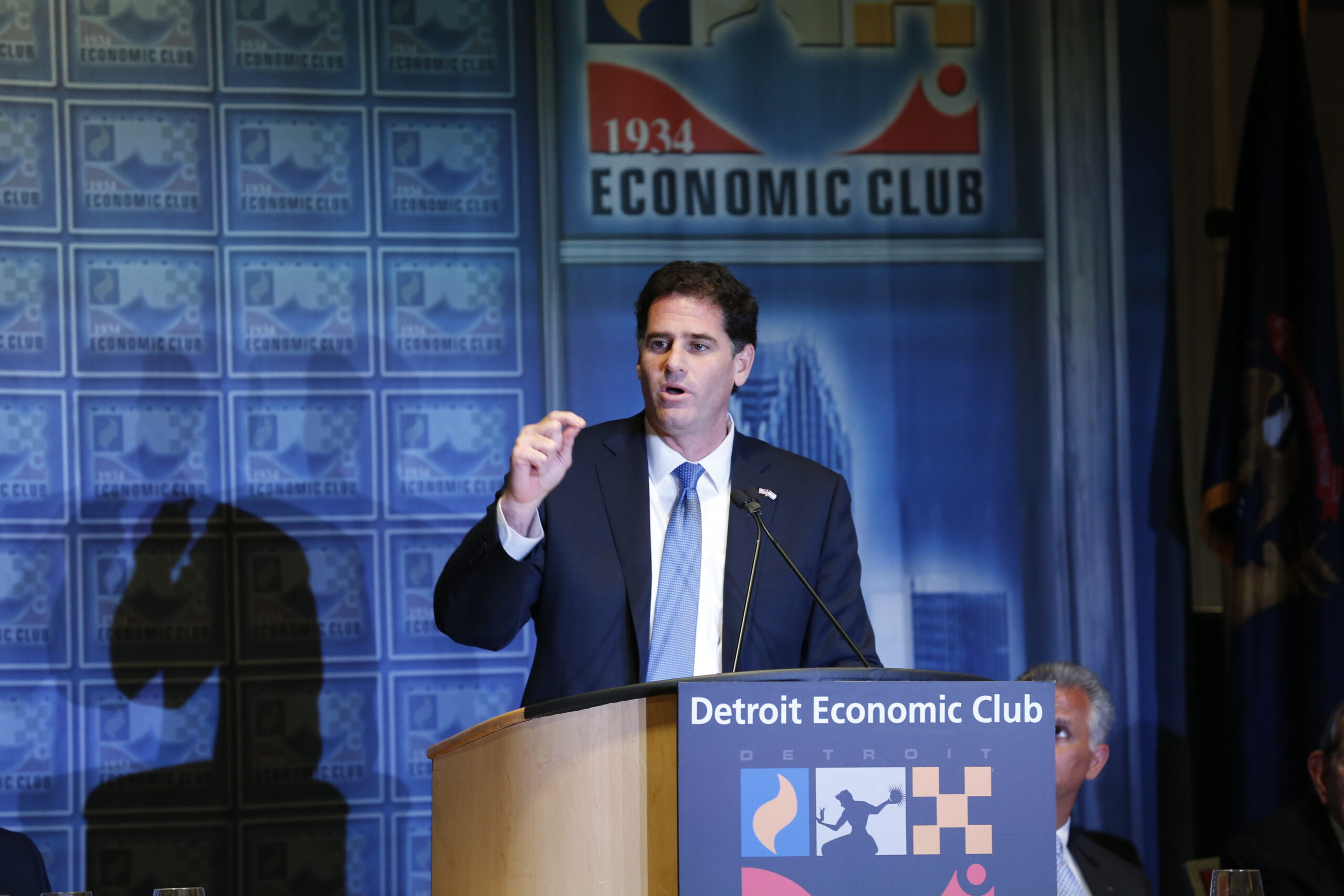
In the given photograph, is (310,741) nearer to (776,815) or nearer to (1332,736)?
(776,815)

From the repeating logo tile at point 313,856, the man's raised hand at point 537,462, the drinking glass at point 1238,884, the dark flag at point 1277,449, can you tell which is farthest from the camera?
the dark flag at point 1277,449

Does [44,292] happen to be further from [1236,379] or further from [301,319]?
[1236,379]

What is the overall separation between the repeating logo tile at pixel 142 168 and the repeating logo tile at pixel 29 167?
47 millimetres

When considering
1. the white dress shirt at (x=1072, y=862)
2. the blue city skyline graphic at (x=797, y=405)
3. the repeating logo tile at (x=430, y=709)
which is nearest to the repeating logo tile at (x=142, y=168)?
the repeating logo tile at (x=430, y=709)

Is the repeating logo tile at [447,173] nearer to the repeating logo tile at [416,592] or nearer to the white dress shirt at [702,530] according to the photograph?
the repeating logo tile at [416,592]

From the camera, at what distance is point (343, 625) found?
11.9 feet

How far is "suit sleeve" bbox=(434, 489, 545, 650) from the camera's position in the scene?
7.00ft

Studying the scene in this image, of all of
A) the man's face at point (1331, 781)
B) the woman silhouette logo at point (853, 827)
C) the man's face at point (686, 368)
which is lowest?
the man's face at point (1331, 781)

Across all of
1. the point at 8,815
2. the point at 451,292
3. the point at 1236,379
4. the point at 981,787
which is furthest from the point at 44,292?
the point at 1236,379

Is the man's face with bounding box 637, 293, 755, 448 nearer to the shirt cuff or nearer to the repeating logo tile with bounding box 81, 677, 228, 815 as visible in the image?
the shirt cuff

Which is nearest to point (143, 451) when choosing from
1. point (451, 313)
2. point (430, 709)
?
point (451, 313)

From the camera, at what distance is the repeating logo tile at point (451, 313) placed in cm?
367

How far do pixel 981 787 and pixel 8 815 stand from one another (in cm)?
294

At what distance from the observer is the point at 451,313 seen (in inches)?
145
